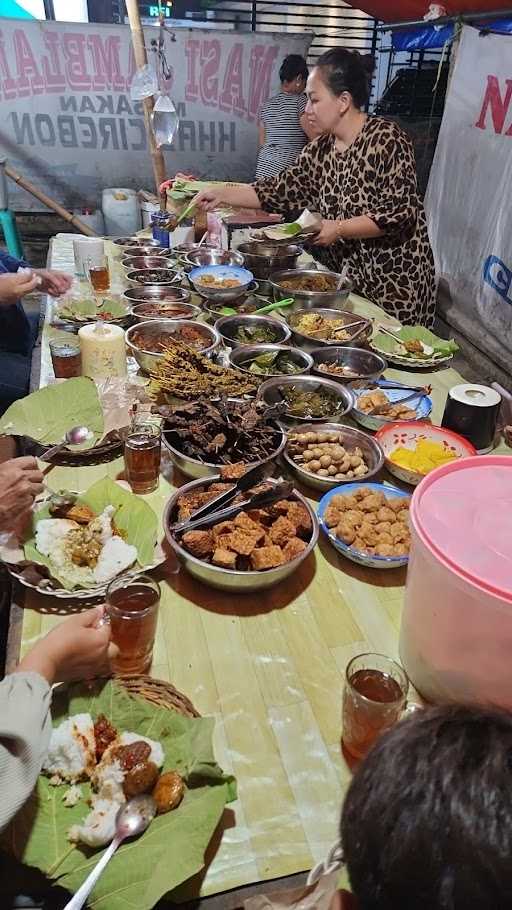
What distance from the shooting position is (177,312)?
3584 millimetres

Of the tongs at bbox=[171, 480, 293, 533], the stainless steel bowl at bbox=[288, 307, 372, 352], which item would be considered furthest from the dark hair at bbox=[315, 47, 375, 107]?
the tongs at bbox=[171, 480, 293, 533]

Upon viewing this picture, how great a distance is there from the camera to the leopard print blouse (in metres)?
3.88

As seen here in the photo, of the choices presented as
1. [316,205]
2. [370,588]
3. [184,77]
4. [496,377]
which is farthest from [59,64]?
[370,588]

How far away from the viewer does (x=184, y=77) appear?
854 centimetres

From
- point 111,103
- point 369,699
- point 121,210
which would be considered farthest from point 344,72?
point 111,103

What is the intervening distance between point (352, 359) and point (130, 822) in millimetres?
2490

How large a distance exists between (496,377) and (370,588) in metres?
4.70

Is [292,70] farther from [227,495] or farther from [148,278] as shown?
[227,495]

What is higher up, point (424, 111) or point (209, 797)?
point (424, 111)

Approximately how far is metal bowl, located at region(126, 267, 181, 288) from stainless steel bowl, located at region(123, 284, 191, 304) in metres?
0.05

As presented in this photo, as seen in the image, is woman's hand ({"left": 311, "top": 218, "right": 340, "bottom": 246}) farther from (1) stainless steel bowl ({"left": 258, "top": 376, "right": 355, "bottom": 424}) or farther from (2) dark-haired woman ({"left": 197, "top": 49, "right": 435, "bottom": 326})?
(1) stainless steel bowl ({"left": 258, "top": 376, "right": 355, "bottom": 424})

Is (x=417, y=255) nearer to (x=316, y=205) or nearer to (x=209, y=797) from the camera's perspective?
(x=316, y=205)

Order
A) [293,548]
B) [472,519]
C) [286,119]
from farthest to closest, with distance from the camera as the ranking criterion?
1. [286,119]
2. [293,548]
3. [472,519]

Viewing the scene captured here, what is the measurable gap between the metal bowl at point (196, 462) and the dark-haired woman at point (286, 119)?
6.65 metres
